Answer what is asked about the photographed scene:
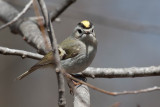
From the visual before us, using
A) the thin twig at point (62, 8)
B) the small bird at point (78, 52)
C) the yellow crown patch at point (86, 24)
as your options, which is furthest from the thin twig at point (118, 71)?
the thin twig at point (62, 8)

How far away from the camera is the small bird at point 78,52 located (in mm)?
2953

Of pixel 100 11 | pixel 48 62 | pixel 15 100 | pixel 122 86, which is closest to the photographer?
pixel 48 62

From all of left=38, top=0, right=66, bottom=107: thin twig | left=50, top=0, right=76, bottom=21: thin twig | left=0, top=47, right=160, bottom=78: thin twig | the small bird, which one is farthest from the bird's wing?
left=38, top=0, right=66, bottom=107: thin twig

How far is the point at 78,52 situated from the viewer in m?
3.12

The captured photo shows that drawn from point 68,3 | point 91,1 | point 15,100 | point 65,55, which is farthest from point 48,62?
point 91,1

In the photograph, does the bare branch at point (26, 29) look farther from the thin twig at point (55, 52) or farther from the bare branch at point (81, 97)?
the thin twig at point (55, 52)

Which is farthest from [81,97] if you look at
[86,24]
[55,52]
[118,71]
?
[86,24]

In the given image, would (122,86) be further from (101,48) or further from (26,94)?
(26,94)

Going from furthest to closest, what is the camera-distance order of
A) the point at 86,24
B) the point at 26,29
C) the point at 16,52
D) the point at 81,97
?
the point at 26,29 → the point at 86,24 → the point at 16,52 → the point at 81,97

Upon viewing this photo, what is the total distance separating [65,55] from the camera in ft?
9.97

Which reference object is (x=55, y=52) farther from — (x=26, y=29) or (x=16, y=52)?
(x=26, y=29)

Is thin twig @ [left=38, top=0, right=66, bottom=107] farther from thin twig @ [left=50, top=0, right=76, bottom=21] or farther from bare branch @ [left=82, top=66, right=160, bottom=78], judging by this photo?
thin twig @ [left=50, top=0, right=76, bottom=21]

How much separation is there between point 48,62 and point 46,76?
3637 millimetres

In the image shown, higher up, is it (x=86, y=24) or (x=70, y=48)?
(x=86, y=24)
